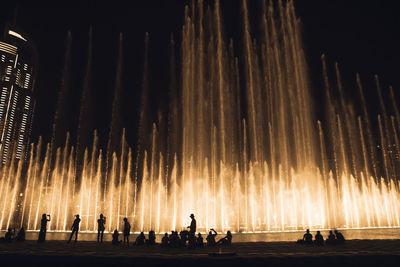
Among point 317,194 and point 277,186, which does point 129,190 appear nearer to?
point 277,186

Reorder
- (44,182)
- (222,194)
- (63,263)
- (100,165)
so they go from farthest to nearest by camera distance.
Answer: (44,182) → (100,165) → (222,194) → (63,263)

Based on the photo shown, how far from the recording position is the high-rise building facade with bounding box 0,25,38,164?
137 meters

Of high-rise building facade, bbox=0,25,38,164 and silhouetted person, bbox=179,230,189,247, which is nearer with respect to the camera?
silhouetted person, bbox=179,230,189,247

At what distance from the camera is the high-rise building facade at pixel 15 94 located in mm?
137250

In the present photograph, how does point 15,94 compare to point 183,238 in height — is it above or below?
above

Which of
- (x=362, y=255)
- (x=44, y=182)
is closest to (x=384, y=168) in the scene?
(x=44, y=182)

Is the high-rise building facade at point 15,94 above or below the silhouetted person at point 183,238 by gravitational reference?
above

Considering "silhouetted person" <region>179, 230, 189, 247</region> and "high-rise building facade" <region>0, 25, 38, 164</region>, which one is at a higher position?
"high-rise building facade" <region>0, 25, 38, 164</region>

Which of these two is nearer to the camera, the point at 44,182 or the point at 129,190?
the point at 129,190

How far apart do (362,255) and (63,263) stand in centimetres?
739

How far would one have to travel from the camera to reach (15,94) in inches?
5531

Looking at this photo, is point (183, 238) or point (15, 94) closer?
point (183, 238)

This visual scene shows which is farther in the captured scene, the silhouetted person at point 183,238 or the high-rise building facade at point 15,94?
the high-rise building facade at point 15,94

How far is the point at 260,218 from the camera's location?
1142 inches
